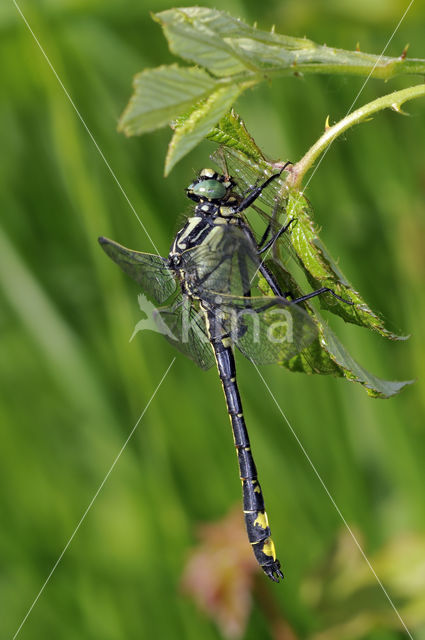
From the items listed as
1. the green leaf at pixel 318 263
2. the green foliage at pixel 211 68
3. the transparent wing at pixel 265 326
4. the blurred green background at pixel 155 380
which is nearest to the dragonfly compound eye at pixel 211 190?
the transparent wing at pixel 265 326

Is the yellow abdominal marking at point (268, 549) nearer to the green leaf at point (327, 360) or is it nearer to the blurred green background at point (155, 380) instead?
the green leaf at point (327, 360)

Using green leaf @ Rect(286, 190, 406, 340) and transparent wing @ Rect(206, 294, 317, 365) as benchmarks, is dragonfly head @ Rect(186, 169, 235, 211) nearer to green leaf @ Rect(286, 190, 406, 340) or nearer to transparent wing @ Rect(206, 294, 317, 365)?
transparent wing @ Rect(206, 294, 317, 365)

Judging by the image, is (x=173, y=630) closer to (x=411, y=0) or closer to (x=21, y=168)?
(x=21, y=168)

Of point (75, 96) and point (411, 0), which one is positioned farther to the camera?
point (75, 96)

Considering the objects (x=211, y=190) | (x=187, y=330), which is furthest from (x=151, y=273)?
(x=211, y=190)

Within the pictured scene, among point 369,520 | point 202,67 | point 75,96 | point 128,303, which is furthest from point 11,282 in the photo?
point 202,67

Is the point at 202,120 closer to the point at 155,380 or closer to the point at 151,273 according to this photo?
the point at 151,273

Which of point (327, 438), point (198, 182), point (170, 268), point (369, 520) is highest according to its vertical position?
point (198, 182)

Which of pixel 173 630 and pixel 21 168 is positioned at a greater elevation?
pixel 21 168
